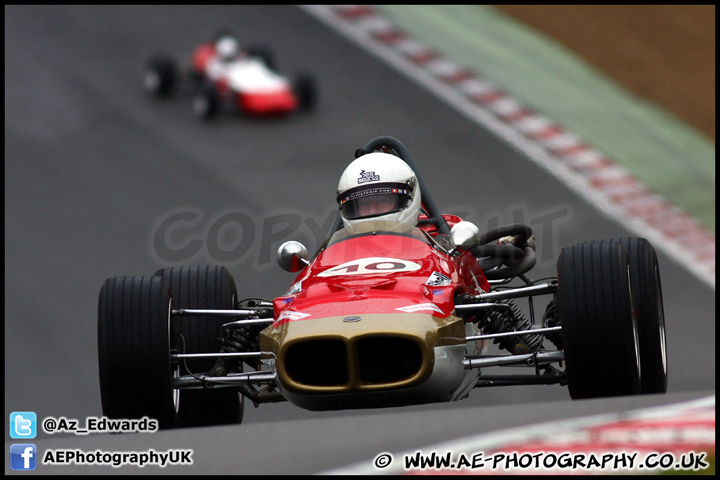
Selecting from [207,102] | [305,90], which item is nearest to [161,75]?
[207,102]

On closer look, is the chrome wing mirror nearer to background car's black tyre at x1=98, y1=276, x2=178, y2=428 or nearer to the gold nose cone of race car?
background car's black tyre at x1=98, y1=276, x2=178, y2=428

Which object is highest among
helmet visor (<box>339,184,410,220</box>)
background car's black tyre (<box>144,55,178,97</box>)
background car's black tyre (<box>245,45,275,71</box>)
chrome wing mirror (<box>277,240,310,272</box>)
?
background car's black tyre (<box>245,45,275,71</box>)

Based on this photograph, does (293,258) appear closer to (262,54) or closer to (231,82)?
(231,82)

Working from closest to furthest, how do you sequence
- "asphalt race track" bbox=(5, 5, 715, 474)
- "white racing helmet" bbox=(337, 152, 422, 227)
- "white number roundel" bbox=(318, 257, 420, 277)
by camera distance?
"white number roundel" bbox=(318, 257, 420, 277), "white racing helmet" bbox=(337, 152, 422, 227), "asphalt race track" bbox=(5, 5, 715, 474)

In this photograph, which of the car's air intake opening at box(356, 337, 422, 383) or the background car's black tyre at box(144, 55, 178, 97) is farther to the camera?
the background car's black tyre at box(144, 55, 178, 97)

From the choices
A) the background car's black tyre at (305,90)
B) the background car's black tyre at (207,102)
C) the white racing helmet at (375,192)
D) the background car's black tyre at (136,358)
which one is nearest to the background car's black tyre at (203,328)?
the background car's black tyre at (136,358)

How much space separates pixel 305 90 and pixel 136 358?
12.1 meters

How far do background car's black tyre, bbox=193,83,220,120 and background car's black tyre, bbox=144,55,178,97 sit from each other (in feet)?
2.08

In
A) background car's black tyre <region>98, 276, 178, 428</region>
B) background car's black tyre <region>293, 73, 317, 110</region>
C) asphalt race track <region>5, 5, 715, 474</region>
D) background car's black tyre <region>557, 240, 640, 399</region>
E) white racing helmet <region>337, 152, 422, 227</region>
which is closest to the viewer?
background car's black tyre <region>557, 240, 640, 399</region>

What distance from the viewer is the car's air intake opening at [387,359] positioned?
23.9 feet

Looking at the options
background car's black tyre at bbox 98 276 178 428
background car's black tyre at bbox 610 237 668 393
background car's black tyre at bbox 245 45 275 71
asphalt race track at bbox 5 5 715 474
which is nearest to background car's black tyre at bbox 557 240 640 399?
background car's black tyre at bbox 610 237 668 393

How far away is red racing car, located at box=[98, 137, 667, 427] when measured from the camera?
7.28 metres

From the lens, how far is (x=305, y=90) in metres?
19.5

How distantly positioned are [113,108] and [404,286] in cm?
1312
